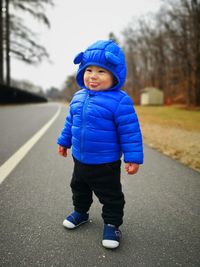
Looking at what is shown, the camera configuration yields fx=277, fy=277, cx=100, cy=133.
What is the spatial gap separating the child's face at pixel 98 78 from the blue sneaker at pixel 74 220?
3.48ft

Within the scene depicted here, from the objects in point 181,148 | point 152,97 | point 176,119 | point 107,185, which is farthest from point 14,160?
point 152,97

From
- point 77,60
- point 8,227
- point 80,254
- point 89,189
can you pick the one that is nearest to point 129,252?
point 80,254

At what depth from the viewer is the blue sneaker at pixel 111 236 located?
6.53ft

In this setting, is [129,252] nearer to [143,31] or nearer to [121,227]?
Answer: [121,227]

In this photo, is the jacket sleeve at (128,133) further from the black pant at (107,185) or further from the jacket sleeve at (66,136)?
the jacket sleeve at (66,136)

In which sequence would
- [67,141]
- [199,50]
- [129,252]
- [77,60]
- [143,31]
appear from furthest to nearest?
1. [143,31]
2. [199,50]
3. [67,141]
4. [77,60]
5. [129,252]

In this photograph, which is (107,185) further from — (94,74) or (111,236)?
(94,74)

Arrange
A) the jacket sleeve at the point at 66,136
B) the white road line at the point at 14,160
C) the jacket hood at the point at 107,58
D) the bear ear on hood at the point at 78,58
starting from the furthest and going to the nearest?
the white road line at the point at 14,160 < the jacket sleeve at the point at 66,136 < the bear ear on hood at the point at 78,58 < the jacket hood at the point at 107,58

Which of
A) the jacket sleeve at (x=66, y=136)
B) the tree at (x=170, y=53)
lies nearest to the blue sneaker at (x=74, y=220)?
the jacket sleeve at (x=66, y=136)

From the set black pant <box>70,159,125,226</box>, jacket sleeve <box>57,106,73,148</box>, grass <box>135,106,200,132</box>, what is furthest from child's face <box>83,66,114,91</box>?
grass <box>135,106,200,132</box>

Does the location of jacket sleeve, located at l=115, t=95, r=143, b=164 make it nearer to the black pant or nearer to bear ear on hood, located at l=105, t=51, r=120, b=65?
the black pant

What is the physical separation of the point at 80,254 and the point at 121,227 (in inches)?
22.0

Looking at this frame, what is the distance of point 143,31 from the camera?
4925cm

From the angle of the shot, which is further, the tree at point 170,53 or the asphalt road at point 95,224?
the tree at point 170,53
